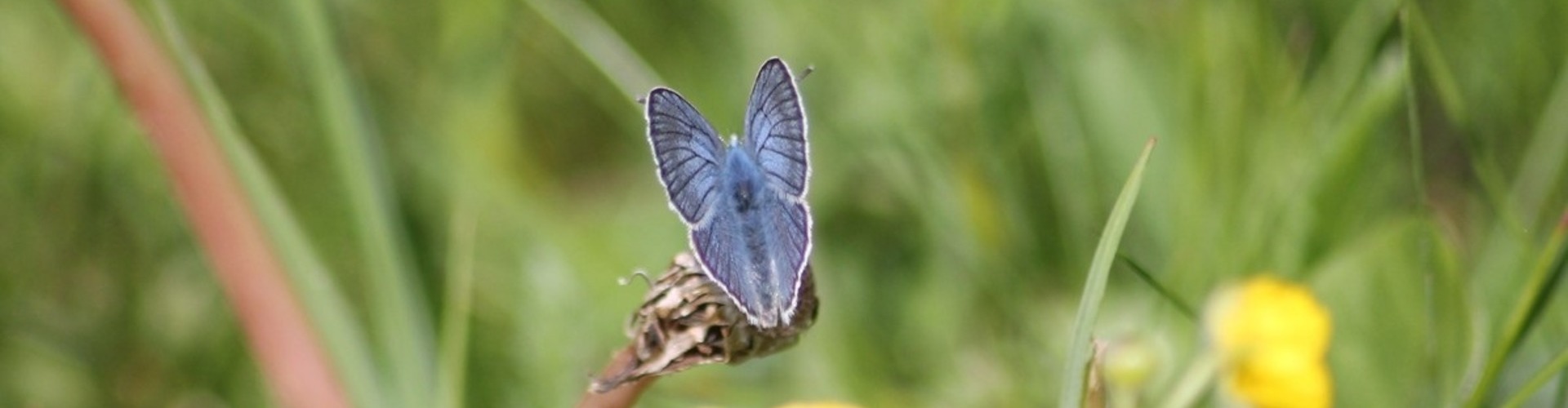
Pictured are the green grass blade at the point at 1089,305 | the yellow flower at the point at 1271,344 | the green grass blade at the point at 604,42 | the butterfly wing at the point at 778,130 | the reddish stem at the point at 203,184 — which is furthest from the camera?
the green grass blade at the point at 604,42

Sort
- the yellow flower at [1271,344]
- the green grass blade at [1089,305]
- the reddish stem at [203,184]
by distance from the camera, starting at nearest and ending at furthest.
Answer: the green grass blade at [1089,305] → the yellow flower at [1271,344] → the reddish stem at [203,184]

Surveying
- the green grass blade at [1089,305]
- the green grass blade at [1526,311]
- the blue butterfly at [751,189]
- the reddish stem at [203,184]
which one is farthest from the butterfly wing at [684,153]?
the green grass blade at [1526,311]

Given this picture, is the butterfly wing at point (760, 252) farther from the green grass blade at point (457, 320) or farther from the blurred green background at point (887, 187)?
the blurred green background at point (887, 187)

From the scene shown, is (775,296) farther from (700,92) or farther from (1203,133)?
(700,92)

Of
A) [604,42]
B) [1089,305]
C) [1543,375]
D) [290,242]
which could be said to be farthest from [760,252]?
[604,42]

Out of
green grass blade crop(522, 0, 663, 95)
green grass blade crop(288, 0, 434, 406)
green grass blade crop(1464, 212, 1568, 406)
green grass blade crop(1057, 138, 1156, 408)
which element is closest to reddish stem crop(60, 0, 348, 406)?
green grass blade crop(288, 0, 434, 406)

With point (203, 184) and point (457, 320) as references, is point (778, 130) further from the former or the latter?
point (203, 184)
